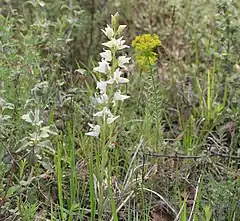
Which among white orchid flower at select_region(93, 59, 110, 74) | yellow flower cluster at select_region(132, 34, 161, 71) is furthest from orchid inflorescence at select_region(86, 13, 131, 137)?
yellow flower cluster at select_region(132, 34, 161, 71)

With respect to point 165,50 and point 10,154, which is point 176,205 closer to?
point 10,154

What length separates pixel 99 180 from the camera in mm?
1989

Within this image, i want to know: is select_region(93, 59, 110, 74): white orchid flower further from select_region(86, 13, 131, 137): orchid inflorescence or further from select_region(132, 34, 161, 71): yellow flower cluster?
select_region(132, 34, 161, 71): yellow flower cluster

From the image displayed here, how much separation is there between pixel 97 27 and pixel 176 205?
163 centimetres

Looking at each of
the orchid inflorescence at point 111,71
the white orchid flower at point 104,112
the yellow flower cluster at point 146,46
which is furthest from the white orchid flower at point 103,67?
the yellow flower cluster at point 146,46

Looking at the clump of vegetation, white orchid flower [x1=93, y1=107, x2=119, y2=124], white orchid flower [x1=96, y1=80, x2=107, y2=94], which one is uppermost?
white orchid flower [x1=96, y1=80, x2=107, y2=94]

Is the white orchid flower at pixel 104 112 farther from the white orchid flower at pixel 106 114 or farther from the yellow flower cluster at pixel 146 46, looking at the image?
the yellow flower cluster at pixel 146 46

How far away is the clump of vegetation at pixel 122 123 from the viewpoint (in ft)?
6.59

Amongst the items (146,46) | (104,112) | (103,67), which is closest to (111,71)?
(103,67)

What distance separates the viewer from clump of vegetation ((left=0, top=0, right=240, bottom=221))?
2.01m

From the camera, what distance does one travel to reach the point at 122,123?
248 centimetres

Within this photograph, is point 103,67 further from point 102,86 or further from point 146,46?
point 146,46

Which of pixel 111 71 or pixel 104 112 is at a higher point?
pixel 111 71

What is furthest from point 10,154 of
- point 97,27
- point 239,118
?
point 97,27
